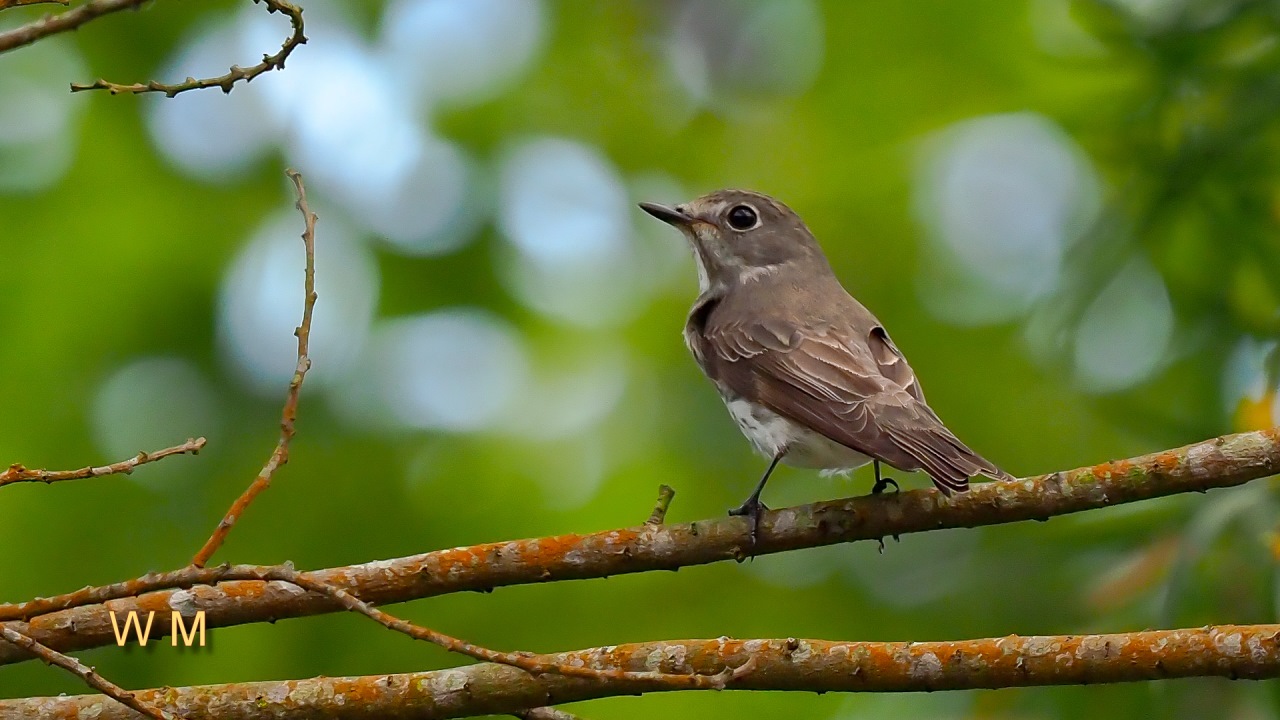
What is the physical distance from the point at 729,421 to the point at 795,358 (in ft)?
8.90

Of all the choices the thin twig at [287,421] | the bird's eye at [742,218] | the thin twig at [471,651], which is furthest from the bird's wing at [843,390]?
the thin twig at [287,421]

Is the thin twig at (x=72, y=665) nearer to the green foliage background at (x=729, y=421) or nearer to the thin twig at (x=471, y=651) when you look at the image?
the thin twig at (x=471, y=651)

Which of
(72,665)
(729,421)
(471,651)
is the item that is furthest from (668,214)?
(72,665)

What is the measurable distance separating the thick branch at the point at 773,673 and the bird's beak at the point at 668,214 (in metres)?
3.19

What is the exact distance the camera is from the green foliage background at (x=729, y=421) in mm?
5914

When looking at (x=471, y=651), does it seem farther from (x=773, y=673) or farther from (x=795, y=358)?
(x=795, y=358)

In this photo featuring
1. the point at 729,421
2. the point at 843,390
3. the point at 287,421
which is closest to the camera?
the point at 287,421

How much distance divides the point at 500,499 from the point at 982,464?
3.92 m

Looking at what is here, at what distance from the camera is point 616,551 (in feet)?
12.7

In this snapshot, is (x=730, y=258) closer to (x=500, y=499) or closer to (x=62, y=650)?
(x=500, y=499)

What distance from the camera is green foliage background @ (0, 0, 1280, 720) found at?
591 cm

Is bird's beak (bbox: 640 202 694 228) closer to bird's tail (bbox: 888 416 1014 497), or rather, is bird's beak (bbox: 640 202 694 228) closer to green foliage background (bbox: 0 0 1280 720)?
green foliage background (bbox: 0 0 1280 720)

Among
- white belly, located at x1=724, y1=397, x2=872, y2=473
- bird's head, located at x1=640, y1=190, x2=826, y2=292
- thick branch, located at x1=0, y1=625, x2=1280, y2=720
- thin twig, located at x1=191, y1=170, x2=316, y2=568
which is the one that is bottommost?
thick branch, located at x1=0, y1=625, x2=1280, y2=720

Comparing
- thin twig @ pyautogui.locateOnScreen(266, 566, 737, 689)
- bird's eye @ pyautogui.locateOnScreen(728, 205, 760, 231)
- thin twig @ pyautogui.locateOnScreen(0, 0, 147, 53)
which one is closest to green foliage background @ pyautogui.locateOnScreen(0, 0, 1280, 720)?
bird's eye @ pyautogui.locateOnScreen(728, 205, 760, 231)
